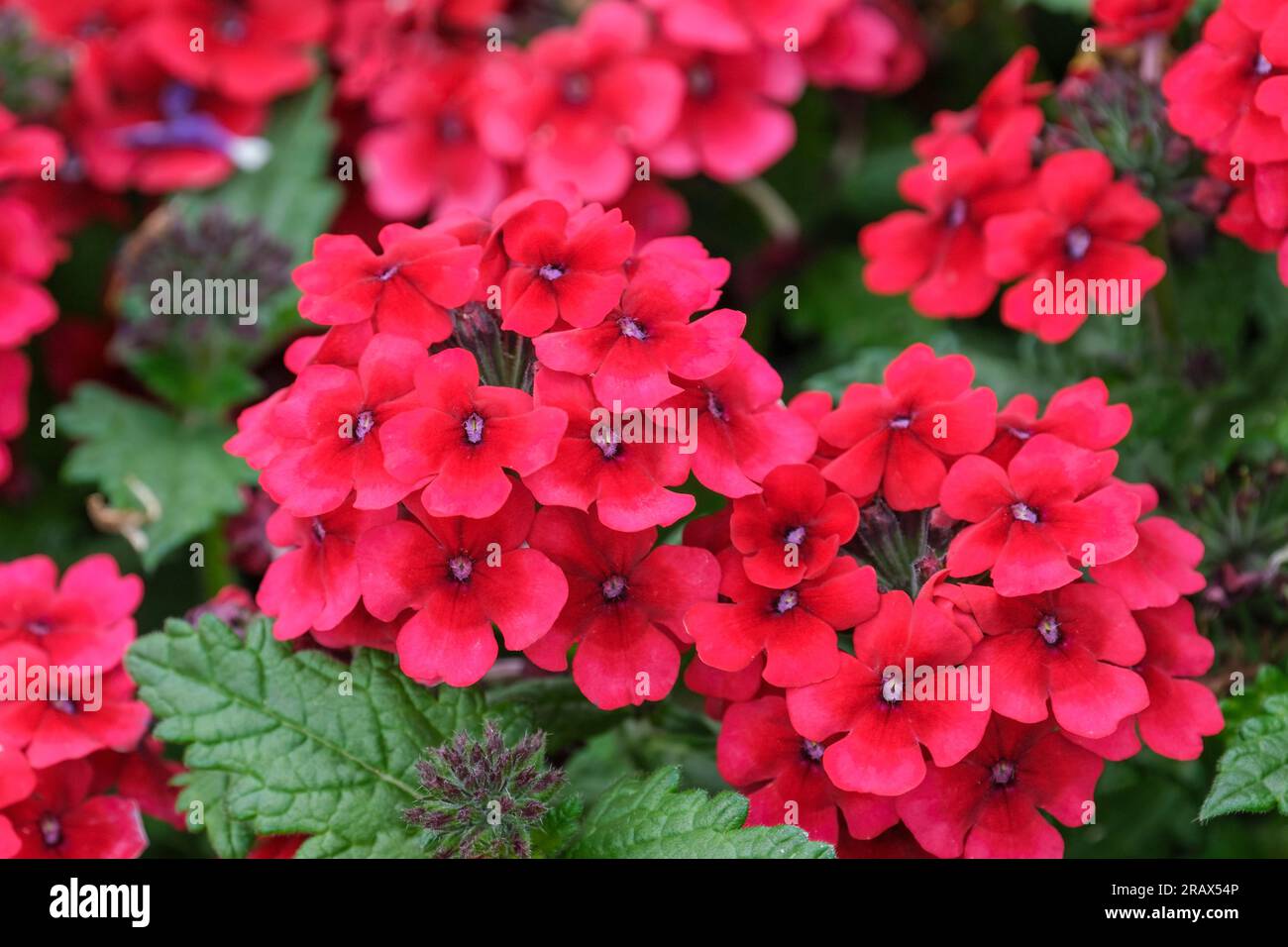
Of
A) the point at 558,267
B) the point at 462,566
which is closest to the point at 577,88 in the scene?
the point at 558,267

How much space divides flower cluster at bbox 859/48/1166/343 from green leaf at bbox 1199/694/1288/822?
55cm

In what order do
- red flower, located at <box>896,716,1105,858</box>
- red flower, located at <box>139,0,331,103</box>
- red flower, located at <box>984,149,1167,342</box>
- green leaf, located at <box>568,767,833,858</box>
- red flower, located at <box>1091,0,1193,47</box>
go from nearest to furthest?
1. green leaf, located at <box>568,767,833,858</box>
2. red flower, located at <box>896,716,1105,858</box>
3. red flower, located at <box>984,149,1167,342</box>
4. red flower, located at <box>1091,0,1193,47</box>
5. red flower, located at <box>139,0,331,103</box>

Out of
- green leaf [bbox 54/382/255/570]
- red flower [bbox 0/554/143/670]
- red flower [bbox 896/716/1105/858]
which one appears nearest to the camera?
red flower [bbox 896/716/1105/858]

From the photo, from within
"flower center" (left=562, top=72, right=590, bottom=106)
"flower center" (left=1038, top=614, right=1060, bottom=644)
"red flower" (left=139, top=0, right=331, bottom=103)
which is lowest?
"flower center" (left=1038, top=614, right=1060, bottom=644)

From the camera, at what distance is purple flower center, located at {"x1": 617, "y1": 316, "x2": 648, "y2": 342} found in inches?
51.9

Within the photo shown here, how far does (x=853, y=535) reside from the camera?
142 centimetres

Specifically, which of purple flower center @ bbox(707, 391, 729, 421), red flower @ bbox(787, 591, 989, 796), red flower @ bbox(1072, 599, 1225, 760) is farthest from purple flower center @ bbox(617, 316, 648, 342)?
red flower @ bbox(1072, 599, 1225, 760)

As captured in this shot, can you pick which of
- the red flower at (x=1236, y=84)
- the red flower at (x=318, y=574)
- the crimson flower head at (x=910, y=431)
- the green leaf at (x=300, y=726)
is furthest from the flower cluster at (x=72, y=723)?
the red flower at (x=1236, y=84)

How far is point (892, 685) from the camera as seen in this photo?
127 centimetres

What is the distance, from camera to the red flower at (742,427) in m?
1.34

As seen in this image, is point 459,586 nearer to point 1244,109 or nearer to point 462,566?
point 462,566

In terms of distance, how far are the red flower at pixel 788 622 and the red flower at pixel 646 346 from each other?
0.21 m

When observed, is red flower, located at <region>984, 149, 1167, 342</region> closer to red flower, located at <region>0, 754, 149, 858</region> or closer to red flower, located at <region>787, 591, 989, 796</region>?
red flower, located at <region>787, 591, 989, 796</region>
